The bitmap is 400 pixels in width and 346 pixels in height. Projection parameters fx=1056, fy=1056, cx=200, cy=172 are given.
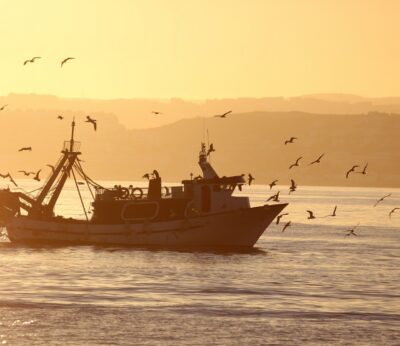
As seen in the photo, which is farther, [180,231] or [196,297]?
[180,231]

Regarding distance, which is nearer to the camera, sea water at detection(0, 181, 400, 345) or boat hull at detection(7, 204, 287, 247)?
sea water at detection(0, 181, 400, 345)

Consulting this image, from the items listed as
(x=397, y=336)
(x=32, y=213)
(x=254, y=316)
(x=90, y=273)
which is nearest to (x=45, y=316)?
(x=254, y=316)

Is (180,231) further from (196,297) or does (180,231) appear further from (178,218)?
(196,297)

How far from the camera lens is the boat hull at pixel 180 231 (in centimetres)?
8994

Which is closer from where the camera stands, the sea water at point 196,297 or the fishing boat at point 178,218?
the sea water at point 196,297

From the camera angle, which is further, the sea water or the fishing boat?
the fishing boat

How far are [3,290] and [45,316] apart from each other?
11.0m

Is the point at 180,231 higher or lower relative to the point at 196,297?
higher

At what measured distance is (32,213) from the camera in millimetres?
98688

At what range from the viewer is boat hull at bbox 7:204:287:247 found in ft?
295

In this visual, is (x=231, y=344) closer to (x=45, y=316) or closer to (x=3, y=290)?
(x=45, y=316)

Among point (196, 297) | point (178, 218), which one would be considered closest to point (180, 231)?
point (178, 218)

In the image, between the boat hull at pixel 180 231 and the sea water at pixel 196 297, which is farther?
the boat hull at pixel 180 231

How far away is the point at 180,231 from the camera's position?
9044 centimetres
